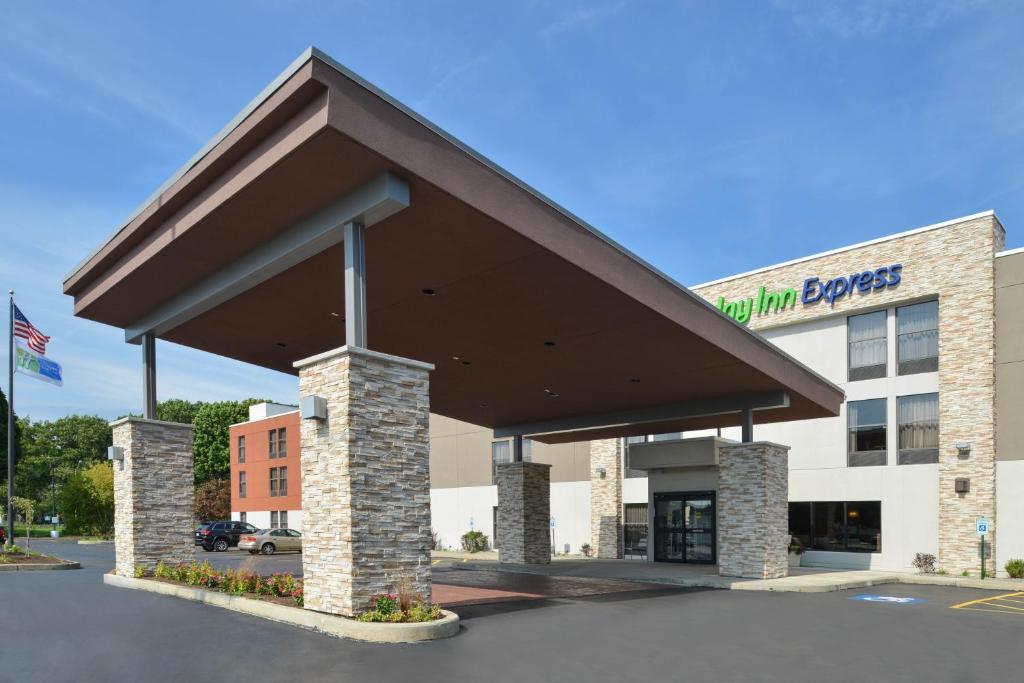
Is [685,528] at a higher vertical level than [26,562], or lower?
higher

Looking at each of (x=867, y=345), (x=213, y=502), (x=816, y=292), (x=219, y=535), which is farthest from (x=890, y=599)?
(x=213, y=502)

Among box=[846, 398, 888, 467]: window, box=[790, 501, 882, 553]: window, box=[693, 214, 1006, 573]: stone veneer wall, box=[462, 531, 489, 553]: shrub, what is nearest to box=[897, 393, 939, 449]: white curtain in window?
box=[693, 214, 1006, 573]: stone veneer wall

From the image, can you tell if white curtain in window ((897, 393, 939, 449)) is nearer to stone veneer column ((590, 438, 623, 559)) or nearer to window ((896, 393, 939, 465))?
window ((896, 393, 939, 465))

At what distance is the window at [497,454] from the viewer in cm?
3947

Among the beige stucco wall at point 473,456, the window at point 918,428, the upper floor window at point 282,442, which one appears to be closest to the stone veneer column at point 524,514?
the beige stucco wall at point 473,456

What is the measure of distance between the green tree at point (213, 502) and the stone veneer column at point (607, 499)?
1418 inches

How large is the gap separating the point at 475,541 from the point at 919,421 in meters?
21.1

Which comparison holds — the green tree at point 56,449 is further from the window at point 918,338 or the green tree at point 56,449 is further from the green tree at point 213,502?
the window at point 918,338

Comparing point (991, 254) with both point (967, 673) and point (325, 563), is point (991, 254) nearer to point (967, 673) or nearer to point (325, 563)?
point (967, 673)

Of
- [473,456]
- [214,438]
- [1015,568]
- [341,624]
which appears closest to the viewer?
[341,624]

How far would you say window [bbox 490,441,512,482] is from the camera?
3947cm

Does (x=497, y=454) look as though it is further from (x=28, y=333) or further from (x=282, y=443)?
(x=28, y=333)

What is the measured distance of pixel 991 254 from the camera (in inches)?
982

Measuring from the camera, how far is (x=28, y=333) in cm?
2728
